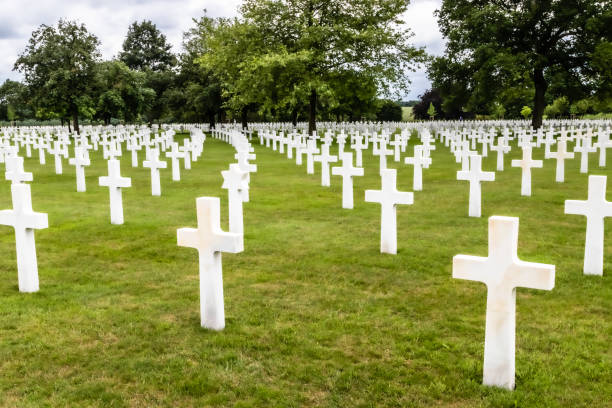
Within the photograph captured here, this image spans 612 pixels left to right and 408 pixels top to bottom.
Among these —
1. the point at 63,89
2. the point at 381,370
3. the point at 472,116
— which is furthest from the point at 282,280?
the point at 472,116

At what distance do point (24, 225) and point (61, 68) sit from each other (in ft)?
125

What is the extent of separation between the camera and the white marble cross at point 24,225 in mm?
5609

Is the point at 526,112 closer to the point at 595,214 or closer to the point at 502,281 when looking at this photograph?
the point at 595,214

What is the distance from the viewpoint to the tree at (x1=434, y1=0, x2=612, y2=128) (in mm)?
33344

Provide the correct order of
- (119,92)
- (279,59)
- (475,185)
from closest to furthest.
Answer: (475,185), (279,59), (119,92)

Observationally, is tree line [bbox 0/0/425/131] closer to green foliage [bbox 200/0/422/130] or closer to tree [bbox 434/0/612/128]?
green foliage [bbox 200/0/422/130]

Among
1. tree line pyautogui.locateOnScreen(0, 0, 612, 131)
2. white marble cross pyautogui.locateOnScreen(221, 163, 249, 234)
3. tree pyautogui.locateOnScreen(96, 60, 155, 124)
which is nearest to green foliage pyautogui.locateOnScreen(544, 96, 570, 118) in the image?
tree line pyautogui.locateOnScreen(0, 0, 612, 131)

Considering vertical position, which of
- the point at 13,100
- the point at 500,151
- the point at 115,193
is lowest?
the point at 115,193

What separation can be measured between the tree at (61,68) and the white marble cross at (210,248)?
127ft

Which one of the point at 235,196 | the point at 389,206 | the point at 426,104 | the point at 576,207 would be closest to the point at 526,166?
the point at 389,206

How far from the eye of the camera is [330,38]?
108ft

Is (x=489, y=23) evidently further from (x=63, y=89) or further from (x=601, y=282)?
(x=601, y=282)

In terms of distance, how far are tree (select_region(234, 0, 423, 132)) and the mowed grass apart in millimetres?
24175

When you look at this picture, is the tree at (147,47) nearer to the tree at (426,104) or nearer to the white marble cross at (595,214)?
the tree at (426,104)
